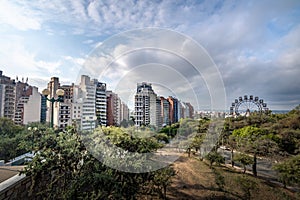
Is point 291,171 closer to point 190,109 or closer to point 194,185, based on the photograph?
point 194,185

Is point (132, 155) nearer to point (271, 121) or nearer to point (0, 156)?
point (0, 156)

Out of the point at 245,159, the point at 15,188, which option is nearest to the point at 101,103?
the point at 15,188

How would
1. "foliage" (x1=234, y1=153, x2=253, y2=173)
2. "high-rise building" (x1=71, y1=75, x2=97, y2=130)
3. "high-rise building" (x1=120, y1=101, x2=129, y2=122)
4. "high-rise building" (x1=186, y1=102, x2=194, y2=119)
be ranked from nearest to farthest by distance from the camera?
1. "high-rise building" (x1=71, y1=75, x2=97, y2=130)
2. "high-rise building" (x1=120, y1=101, x2=129, y2=122)
3. "high-rise building" (x1=186, y1=102, x2=194, y2=119)
4. "foliage" (x1=234, y1=153, x2=253, y2=173)

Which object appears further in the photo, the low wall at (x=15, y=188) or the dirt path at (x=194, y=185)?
the dirt path at (x=194, y=185)

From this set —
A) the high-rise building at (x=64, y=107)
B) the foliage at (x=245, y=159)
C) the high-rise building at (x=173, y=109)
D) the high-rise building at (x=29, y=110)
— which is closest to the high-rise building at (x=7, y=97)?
the high-rise building at (x=29, y=110)

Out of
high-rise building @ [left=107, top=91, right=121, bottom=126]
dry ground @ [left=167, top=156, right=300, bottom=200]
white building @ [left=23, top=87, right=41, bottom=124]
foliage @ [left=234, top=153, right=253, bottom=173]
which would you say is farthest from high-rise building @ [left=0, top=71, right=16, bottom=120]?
foliage @ [left=234, top=153, right=253, bottom=173]

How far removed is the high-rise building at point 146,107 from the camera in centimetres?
209

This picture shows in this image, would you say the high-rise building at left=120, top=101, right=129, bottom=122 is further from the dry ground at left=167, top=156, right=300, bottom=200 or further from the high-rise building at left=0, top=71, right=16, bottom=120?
the high-rise building at left=0, top=71, right=16, bottom=120

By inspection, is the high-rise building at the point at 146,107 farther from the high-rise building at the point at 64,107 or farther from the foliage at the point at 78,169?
the high-rise building at the point at 64,107

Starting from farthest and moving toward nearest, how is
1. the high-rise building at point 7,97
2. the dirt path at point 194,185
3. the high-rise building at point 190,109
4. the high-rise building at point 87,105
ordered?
1. the high-rise building at point 7,97
2. the dirt path at point 194,185
3. the high-rise building at point 190,109
4. the high-rise building at point 87,105

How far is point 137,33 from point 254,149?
4593 millimetres

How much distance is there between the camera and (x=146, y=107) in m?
2.21

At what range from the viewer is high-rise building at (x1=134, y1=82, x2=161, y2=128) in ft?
6.84

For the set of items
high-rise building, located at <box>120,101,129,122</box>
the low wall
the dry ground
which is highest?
high-rise building, located at <box>120,101,129,122</box>
